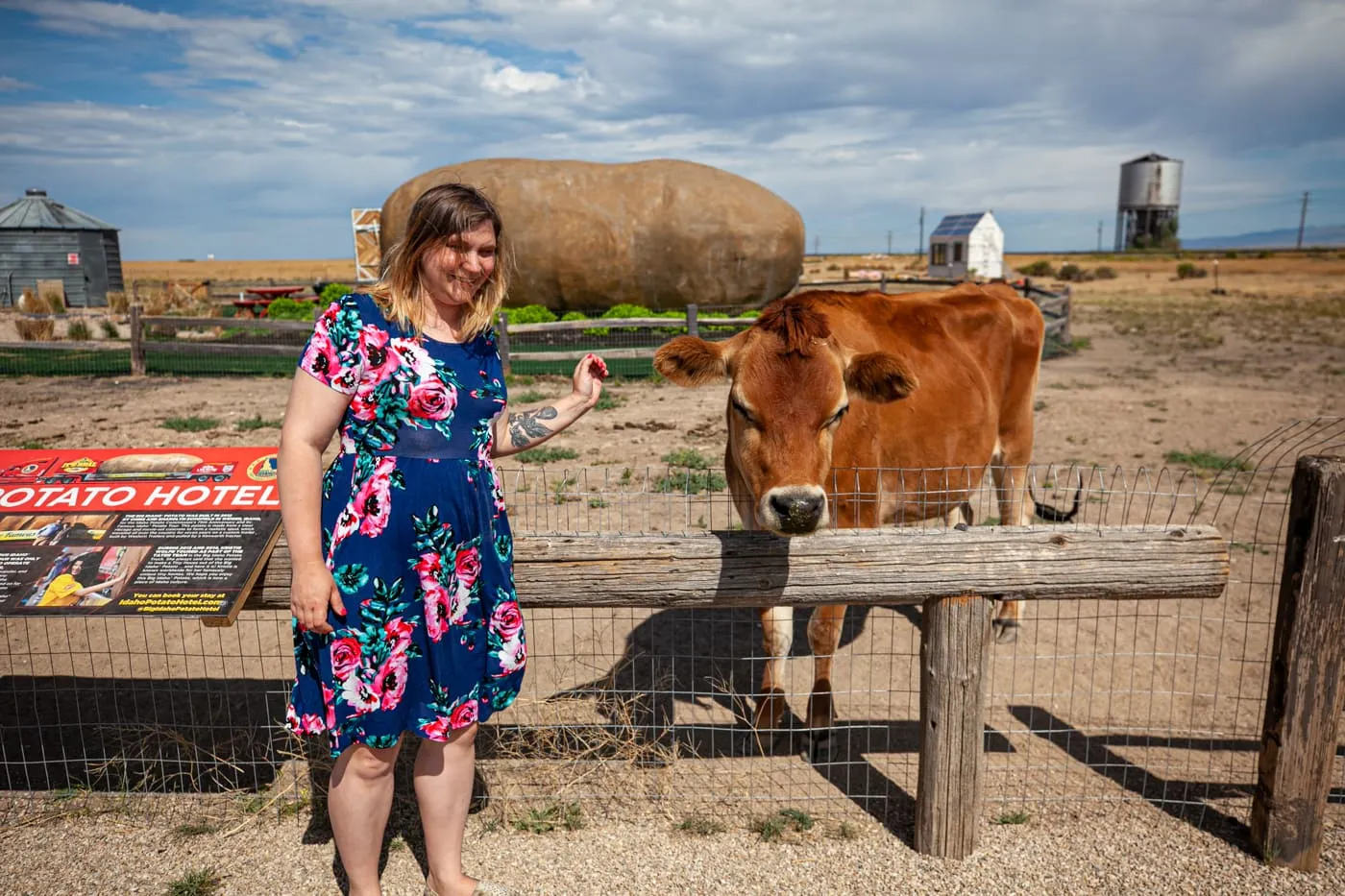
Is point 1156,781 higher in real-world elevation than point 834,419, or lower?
lower

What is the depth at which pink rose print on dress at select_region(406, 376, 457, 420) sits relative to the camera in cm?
254

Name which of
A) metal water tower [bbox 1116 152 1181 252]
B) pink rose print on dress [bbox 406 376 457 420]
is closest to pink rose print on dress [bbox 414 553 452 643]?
pink rose print on dress [bbox 406 376 457 420]

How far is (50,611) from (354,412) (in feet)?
4.46

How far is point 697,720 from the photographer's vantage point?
4.59 m

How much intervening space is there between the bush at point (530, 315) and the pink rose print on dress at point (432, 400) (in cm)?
1483

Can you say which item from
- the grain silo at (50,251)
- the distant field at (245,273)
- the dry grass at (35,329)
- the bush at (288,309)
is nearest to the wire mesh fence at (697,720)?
the dry grass at (35,329)

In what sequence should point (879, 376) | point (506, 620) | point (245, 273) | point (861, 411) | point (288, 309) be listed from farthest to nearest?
point (245, 273)
point (288, 309)
point (861, 411)
point (879, 376)
point (506, 620)

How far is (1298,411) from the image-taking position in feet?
37.5

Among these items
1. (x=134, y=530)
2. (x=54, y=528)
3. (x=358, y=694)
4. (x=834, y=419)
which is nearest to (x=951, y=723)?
(x=834, y=419)

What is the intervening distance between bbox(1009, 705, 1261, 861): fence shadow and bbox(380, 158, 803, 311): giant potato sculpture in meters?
14.4

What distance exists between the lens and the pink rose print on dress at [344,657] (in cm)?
252

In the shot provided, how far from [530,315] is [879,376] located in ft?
48.2

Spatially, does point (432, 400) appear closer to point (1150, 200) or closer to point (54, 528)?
point (54, 528)

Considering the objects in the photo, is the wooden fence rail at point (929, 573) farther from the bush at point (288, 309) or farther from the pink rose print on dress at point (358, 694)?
the bush at point (288, 309)
